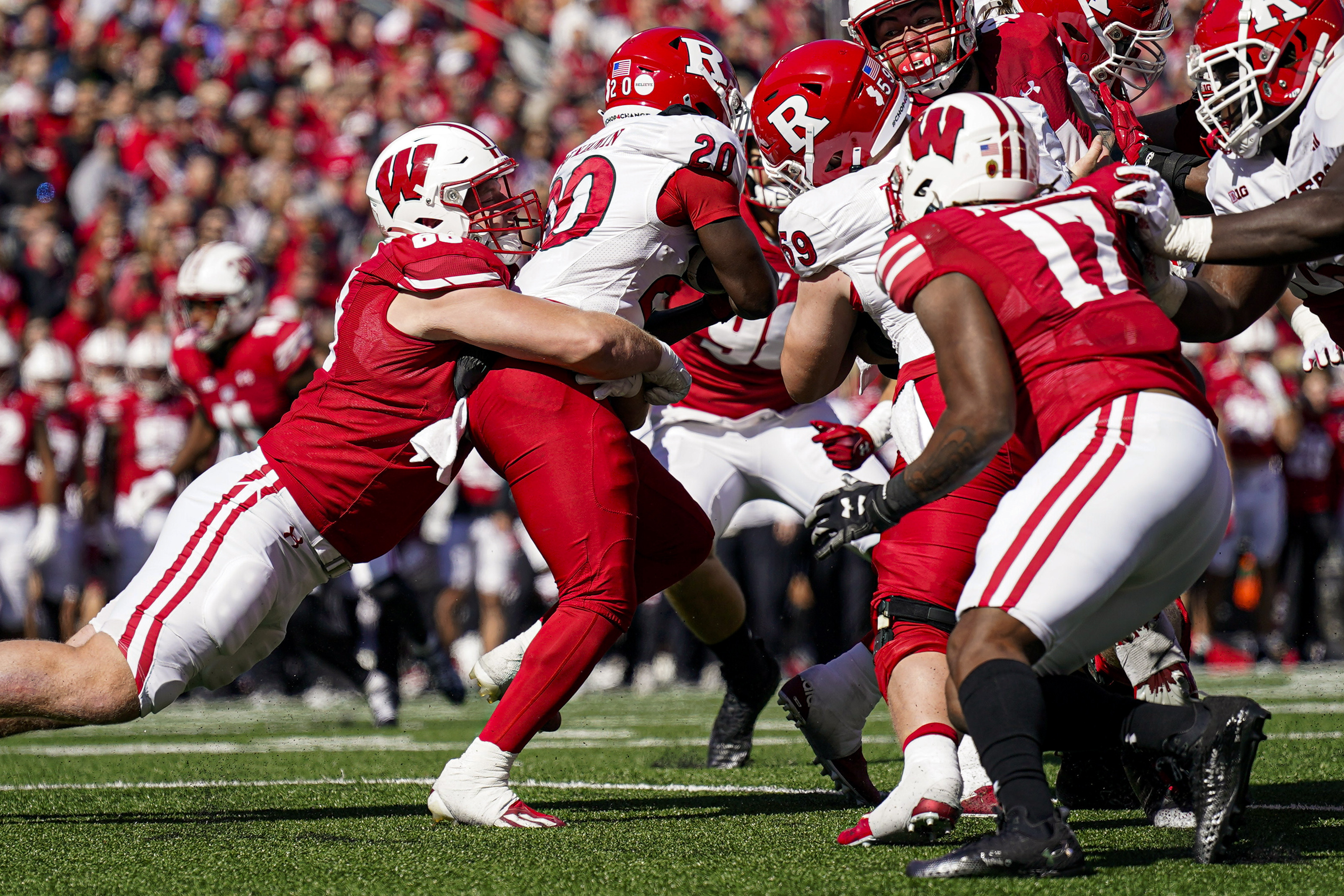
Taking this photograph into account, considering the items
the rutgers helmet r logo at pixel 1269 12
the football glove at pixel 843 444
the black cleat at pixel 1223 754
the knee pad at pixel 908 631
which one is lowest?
the black cleat at pixel 1223 754

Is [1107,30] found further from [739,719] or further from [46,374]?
[46,374]

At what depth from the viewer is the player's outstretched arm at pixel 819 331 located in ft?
13.0

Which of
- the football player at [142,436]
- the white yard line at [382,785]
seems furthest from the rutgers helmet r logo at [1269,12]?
the football player at [142,436]

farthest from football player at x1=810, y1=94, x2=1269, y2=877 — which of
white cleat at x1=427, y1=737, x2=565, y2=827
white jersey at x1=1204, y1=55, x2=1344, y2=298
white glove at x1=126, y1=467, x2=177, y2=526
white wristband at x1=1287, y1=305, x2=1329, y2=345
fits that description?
white glove at x1=126, y1=467, x2=177, y2=526

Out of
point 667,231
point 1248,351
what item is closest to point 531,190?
point 667,231

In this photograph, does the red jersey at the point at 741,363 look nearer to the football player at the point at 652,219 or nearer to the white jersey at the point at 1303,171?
the football player at the point at 652,219

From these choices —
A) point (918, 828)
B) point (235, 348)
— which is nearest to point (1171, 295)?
point (918, 828)

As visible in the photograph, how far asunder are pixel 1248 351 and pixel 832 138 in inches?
268

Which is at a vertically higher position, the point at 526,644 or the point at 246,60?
the point at 246,60

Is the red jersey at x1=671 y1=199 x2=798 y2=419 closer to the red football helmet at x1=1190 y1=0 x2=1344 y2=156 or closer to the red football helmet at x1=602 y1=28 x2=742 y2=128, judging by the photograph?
the red football helmet at x1=602 y1=28 x2=742 y2=128

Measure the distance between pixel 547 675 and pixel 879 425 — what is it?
1031 millimetres

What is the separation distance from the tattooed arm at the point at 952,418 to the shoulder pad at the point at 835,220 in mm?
904

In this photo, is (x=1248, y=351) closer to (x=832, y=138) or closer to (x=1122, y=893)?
(x=832, y=138)

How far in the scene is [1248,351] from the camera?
10.1m
